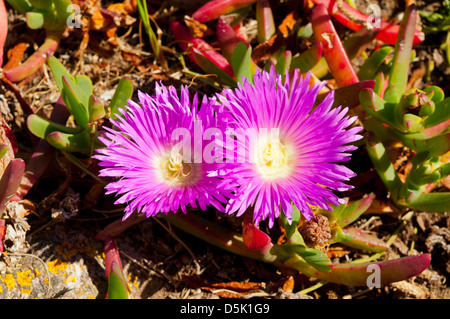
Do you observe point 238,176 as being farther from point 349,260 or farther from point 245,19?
point 245,19

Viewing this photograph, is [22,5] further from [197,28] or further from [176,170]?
[176,170]

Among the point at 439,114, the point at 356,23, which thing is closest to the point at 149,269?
the point at 439,114

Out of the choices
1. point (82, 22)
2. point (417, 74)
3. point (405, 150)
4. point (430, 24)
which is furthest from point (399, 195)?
point (82, 22)

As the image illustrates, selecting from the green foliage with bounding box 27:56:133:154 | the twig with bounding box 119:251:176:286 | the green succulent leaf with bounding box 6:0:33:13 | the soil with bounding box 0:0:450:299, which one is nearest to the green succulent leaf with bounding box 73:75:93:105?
the green foliage with bounding box 27:56:133:154

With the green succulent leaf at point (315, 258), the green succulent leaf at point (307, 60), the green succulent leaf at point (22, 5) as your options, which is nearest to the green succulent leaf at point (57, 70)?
the green succulent leaf at point (22, 5)

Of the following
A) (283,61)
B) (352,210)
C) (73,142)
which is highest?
(283,61)

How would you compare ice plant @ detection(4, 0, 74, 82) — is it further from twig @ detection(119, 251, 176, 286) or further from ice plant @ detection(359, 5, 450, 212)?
ice plant @ detection(359, 5, 450, 212)

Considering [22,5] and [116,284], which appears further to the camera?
[22,5]
